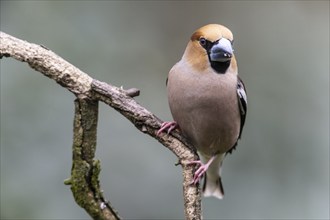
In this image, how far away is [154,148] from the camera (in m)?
5.36

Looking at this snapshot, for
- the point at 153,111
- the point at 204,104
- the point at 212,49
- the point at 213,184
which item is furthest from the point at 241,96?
the point at 153,111

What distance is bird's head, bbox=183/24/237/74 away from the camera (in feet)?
12.5

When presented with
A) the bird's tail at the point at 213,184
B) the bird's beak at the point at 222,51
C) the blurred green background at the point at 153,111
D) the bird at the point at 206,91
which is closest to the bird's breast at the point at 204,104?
the bird at the point at 206,91

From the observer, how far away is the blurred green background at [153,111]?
511 centimetres

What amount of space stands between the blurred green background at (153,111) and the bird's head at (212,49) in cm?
141

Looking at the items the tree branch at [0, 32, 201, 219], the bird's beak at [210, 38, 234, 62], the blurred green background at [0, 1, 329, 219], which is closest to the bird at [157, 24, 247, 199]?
the bird's beak at [210, 38, 234, 62]

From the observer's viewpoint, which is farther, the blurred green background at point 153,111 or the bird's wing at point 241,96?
the blurred green background at point 153,111

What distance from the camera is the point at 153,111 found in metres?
5.42

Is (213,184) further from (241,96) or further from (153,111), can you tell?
(241,96)

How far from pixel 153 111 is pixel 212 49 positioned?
162 centimetres

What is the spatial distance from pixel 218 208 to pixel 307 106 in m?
1.25

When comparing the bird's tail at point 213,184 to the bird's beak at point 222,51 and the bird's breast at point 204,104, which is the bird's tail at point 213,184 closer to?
the bird's breast at point 204,104

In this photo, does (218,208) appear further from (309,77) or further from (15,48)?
(15,48)

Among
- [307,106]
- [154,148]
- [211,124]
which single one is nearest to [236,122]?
[211,124]
